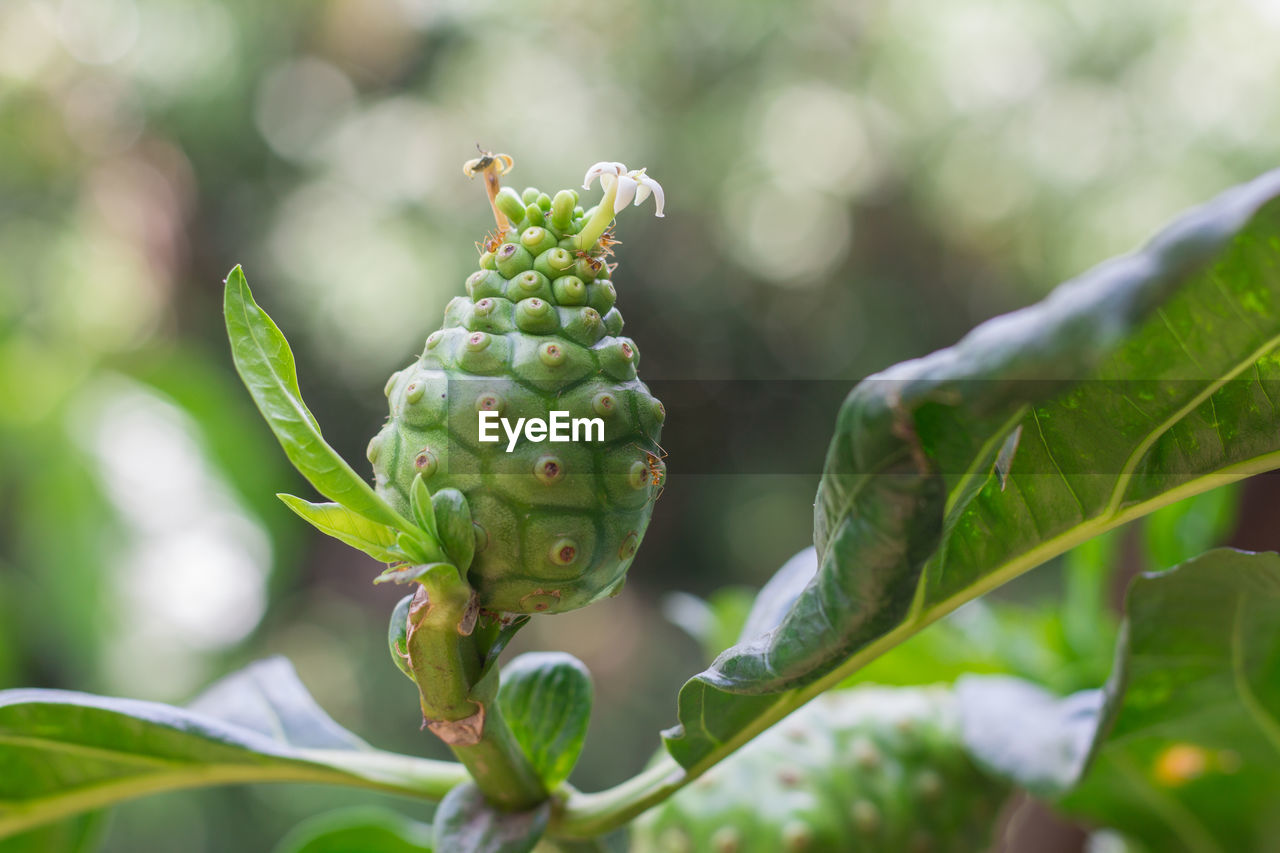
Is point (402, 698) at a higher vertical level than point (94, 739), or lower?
lower

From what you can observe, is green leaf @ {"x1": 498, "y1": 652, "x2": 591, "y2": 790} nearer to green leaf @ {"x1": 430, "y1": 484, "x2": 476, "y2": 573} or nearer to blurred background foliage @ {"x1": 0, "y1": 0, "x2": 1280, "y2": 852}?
green leaf @ {"x1": 430, "y1": 484, "x2": 476, "y2": 573}

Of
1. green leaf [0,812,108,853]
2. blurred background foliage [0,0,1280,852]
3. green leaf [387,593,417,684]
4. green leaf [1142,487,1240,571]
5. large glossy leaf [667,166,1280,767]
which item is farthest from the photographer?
blurred background foliage [0,0,1280,852]

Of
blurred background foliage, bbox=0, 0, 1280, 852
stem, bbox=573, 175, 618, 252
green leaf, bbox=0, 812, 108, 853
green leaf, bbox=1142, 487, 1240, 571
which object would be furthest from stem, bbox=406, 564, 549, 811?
blurred background foliage, bbox=0, 0, 1280, 852

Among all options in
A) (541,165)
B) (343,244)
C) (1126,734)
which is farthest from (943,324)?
(1126,734)

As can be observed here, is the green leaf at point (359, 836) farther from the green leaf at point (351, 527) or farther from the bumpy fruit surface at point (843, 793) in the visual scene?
the green leaf at point (351, 527)

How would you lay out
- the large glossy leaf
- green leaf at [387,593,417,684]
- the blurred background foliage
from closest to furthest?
the large glossy leaf → green leaf at [387,593,417,684] → the blurred background foliage

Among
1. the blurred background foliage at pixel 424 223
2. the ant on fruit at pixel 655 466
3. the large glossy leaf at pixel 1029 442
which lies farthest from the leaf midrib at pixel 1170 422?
the blurred background foliage at pixel 424 223

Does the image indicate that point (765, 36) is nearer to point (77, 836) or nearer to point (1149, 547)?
point (1149, 547)
